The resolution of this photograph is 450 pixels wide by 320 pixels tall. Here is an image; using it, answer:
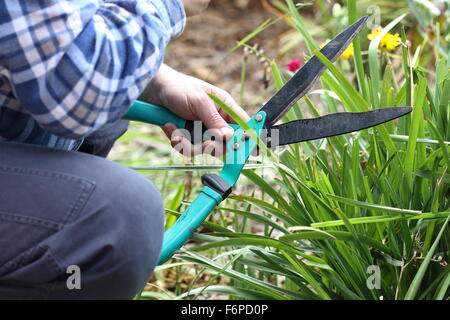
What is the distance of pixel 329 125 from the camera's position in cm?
111

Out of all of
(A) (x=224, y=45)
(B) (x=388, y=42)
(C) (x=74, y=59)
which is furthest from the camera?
(A) (x=224, y=45)

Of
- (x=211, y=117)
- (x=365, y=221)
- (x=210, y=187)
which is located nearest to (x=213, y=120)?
(x=211, y=117)

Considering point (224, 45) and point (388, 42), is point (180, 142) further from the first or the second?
point (224, 45)

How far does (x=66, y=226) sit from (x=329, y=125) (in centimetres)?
44

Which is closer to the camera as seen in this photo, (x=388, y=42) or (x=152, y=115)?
(x=152, y=115)

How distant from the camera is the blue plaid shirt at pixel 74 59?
83 centimetres

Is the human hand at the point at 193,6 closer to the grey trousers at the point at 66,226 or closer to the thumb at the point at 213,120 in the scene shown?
the thumb at the point at 213,120

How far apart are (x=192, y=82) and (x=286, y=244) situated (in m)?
0.30

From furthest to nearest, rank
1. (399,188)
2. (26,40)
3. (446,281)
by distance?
1. (399,188)
2. (446,281)
3. (26,40)

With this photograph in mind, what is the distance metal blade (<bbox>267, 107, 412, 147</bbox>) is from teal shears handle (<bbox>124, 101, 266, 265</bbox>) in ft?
0.13

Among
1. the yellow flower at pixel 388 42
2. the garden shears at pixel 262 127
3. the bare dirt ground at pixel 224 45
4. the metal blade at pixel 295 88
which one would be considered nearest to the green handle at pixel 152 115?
the garden shears at pixel 262 127

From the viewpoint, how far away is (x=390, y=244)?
1.18 m
